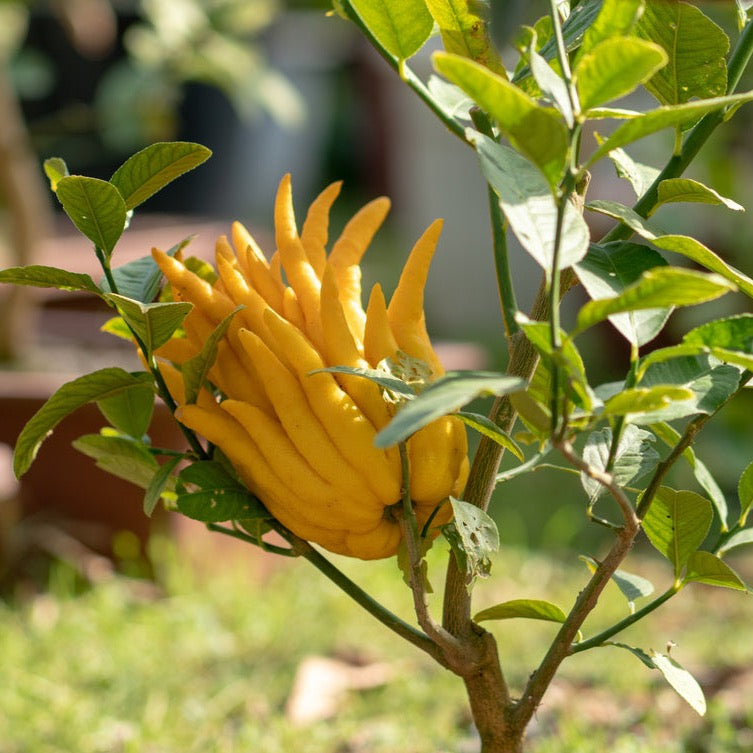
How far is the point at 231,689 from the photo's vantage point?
1298 mm

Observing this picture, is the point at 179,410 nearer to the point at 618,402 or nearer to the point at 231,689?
the point at 618,402

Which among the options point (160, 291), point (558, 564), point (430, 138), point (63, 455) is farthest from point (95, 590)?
point (430, 138)

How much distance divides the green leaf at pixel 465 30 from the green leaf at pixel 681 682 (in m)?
0.34

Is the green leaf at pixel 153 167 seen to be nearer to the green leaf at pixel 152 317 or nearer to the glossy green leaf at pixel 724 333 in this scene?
the green leaf at pixel 152 317

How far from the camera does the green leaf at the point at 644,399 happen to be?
1.50ft

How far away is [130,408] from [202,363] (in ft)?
0.42

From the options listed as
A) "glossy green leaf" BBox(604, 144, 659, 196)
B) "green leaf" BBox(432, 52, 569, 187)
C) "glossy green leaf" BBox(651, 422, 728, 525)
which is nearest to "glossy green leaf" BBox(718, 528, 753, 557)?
"glossy green leaf" BBox(651, 422, 728, 525)

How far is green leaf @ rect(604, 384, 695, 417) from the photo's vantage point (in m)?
0.46

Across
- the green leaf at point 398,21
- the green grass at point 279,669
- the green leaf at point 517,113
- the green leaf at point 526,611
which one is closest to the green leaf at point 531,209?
the green leaf at point 517,113

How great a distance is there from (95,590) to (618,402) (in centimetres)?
136

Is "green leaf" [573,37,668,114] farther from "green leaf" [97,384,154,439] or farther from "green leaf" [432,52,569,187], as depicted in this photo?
"green leaf" [97,384,154,439]

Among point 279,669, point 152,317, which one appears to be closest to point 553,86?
point 152,317

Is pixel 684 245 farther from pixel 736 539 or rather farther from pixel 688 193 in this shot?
pixel 736 539

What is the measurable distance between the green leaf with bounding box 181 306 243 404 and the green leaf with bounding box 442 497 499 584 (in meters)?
0.15
